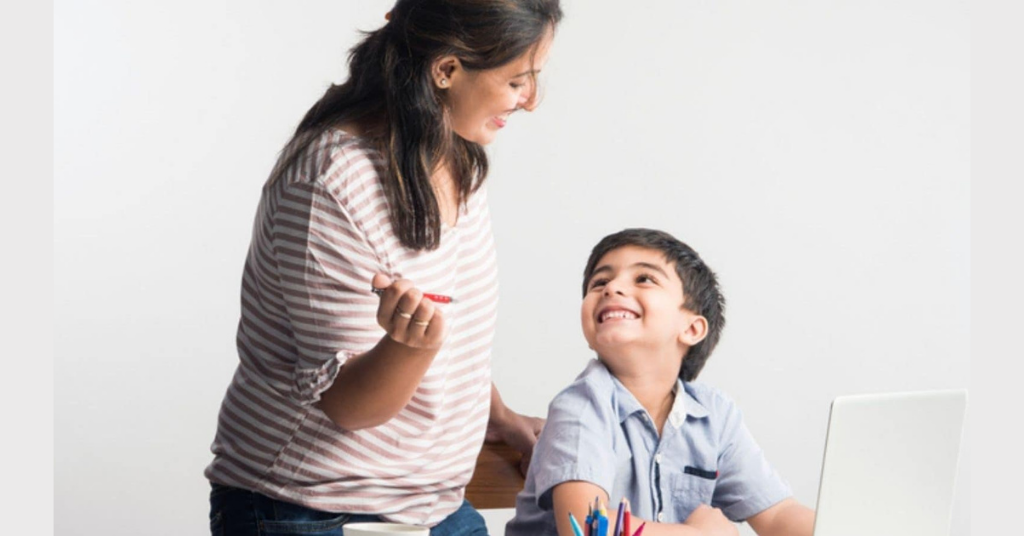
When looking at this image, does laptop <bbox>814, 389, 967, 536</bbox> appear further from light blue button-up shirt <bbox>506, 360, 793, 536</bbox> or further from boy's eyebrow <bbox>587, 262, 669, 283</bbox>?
boy's eyebrow <bbox>587, 262, 669, 283</bbox>

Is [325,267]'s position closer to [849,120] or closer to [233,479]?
[233,479]

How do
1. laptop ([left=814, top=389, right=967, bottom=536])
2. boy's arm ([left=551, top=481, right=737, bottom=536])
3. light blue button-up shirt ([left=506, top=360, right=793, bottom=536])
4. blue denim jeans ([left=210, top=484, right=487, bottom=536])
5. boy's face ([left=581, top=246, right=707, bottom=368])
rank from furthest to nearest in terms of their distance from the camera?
boy's face ([left=581, top=246, right=707, bottom=368]), light blue button-up shirt ([left=506, top=360, right=793, bottom=536]), boy's arm ([left=551, top=481, right=737, bottom=536]), blue denim jeans ([left=210, top=484, right=487, bottom=536]), laptop ([left=814, top=389, right=967, bottom=536])

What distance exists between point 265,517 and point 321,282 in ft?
0.84

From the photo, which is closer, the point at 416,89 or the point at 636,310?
the point at 416,89

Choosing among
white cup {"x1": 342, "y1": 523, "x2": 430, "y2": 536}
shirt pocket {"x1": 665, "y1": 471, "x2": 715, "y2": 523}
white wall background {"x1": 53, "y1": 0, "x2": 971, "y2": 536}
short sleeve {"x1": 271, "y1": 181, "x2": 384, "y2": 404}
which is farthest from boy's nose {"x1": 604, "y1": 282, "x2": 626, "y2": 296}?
white wall background {"x1": 53, "y1": 0, "x2": 971, "y2": 536}

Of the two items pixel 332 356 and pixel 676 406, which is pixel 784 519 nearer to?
pixel 676 406

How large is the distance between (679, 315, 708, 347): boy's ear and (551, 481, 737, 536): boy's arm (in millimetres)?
281

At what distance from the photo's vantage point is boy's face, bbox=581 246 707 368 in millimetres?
1615

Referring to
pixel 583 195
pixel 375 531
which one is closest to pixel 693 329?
pixel 375 531

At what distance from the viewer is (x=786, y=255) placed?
129 inches

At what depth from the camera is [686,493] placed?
158 centimetres

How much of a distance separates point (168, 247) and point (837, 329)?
175 centimetres

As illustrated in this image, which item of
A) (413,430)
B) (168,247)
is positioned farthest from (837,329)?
(413,430)

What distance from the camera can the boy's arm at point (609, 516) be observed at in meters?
1.39
